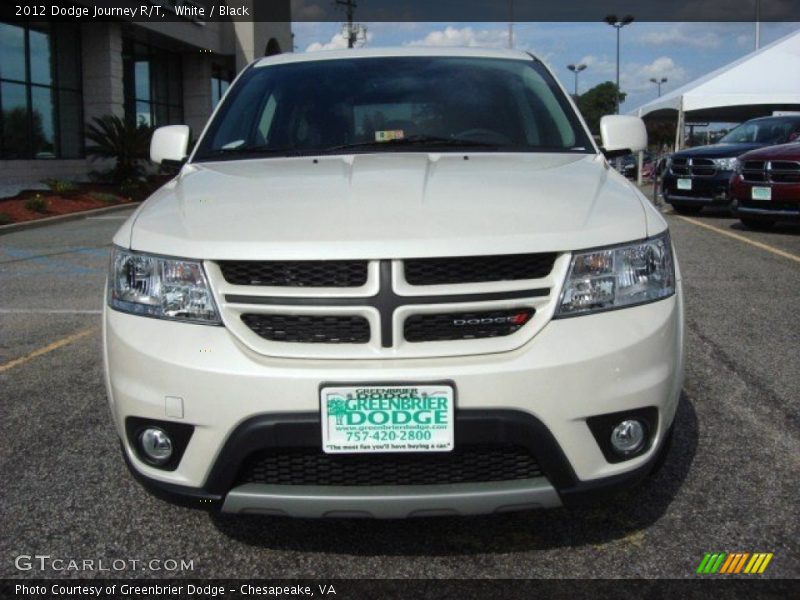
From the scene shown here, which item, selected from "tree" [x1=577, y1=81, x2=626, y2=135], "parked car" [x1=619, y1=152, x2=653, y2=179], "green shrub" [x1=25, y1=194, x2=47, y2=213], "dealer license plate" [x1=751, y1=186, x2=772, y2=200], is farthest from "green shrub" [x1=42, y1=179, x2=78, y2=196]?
"tree" [x1=577, y1=81, x2=626, y2=135]

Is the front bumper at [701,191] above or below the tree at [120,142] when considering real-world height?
below

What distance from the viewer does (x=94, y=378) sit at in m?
4.24

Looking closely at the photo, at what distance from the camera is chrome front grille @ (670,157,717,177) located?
1238cm

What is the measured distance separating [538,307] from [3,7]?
1802 centimetres

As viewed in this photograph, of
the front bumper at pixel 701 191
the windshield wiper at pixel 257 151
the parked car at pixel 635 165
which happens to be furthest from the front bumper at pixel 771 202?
the parked car at pixel 635 165

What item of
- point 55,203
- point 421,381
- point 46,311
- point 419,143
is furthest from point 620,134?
point 55,203

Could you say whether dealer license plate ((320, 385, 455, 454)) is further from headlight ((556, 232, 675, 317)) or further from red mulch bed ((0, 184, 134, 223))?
red mulch bed ((0, 184, 134, 223))

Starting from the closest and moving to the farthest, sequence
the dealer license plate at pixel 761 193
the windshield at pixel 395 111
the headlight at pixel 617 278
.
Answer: the headlight at pixel 617 278, the windshield at pixel 395 111, the dealer license plate at pixel 761 193

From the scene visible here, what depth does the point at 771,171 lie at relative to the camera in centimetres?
1010

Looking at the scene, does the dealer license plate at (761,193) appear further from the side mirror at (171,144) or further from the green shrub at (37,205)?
the green shrub at (37,205)

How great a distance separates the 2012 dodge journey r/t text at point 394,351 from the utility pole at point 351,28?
137 feet

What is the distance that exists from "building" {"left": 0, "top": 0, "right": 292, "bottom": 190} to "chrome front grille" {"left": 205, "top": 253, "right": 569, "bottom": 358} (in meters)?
16.2

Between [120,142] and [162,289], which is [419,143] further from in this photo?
[120,142]

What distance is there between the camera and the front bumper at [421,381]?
2008 mm
